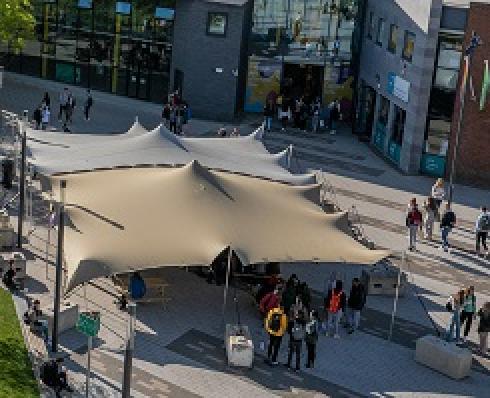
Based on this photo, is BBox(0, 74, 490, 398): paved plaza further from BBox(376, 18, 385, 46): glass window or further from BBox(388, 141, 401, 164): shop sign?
BBox(376, 18, 385, 46): glass window

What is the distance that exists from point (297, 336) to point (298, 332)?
9cm

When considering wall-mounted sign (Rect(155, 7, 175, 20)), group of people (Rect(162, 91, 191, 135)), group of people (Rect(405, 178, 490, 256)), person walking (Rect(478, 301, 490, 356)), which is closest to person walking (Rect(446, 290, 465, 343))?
person walking (Rect(478, 301, 490, 356))

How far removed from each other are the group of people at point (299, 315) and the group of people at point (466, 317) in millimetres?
2151

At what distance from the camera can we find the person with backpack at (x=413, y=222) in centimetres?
2938

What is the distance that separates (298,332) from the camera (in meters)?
21.0

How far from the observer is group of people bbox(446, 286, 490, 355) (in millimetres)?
22703

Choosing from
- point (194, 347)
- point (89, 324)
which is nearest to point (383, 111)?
point (194, 347)

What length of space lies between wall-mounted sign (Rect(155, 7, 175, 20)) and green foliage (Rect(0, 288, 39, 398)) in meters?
25.2

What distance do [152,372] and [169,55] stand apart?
2691 centimetres

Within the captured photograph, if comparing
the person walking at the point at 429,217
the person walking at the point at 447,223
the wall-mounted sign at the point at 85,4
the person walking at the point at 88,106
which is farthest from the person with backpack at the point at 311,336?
the wall-mounted sign at the point at 85,4

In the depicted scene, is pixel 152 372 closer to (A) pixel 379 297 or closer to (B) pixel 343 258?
(B) pixel 343 258

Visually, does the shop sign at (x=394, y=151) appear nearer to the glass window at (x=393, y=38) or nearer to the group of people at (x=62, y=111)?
the glass window at (x=393, y=38)

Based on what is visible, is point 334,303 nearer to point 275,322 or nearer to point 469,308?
point 275,322

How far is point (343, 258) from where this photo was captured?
77.5 ft
